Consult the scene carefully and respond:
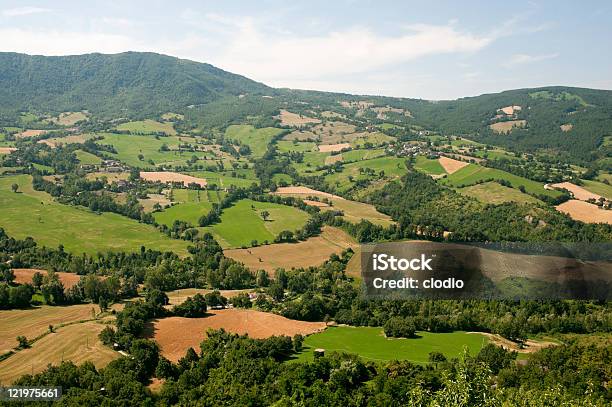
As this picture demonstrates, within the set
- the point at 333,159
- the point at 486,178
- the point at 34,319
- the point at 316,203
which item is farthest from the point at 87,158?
the point at 486,178

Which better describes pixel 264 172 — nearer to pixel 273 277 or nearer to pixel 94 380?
pixel 273 277

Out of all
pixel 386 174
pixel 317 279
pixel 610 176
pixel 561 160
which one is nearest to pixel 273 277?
pixel 317 279

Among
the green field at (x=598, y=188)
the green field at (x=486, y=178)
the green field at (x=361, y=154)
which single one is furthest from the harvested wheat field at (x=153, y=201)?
the green field at (x=598, y=188)

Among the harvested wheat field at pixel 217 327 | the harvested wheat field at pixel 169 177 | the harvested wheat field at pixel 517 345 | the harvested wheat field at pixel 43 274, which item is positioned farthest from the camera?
the harvested wheat field at pixel 169 177

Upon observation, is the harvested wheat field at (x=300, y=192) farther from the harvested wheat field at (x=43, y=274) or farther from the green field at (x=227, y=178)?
the harvested wheat field at (x=43, y=274)

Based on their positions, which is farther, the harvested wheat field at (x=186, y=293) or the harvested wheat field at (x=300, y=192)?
the harvested wheat field at (x=300, y=192)

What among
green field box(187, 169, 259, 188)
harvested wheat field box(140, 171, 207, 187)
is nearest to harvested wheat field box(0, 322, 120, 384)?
harvested wheat field box(140, 171, 207, 187)

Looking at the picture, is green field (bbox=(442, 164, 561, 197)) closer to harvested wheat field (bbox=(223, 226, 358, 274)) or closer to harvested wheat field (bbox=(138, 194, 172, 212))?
harvested wheat field (bbox=(223, 226, 358, 274))
